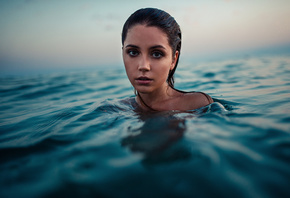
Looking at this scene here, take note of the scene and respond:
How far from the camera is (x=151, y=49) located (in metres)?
2.22

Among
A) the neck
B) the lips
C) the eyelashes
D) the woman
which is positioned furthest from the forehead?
the neck

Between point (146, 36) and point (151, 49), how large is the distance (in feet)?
0.57

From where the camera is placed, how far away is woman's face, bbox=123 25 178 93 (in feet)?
7.29

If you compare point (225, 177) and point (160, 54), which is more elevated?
point (160, 54)

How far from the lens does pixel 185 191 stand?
0.99 m

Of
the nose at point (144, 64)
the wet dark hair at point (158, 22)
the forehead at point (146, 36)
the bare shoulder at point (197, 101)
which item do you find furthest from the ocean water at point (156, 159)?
the wet dark hair at point (158, 22)

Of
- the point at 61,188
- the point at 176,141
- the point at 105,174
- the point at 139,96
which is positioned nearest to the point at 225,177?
the point at 176,141

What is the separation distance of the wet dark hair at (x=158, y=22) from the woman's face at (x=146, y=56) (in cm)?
8

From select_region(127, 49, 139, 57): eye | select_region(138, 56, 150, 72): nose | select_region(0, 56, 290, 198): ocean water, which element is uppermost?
select_region(127, 49, 139, 57): eye

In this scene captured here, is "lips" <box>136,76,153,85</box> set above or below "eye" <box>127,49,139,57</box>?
below

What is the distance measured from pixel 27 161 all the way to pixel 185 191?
125 centimetres

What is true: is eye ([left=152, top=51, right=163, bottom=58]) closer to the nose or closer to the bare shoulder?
the nose

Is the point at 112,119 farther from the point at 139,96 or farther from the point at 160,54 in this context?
the point at 160,54

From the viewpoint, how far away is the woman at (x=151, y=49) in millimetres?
2232
